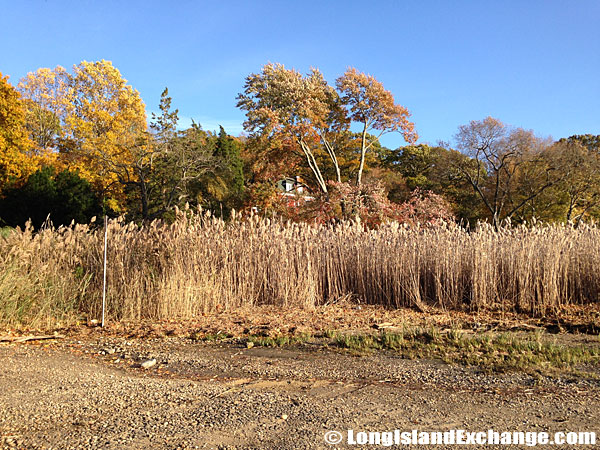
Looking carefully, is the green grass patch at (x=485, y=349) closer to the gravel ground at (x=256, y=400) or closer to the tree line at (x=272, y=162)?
the gravel ground at (x=256, y=400)

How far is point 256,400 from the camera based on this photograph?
3.58m

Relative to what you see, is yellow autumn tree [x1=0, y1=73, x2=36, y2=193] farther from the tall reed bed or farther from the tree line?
the tall reed bed

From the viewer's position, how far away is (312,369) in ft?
14.6

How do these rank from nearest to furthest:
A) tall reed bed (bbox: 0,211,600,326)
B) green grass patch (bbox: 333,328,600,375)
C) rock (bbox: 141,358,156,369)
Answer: green grass patch (bbox: 333,328,600,375)
rock (bbox: 141,358,156,369)
tall reed bed (bbox: 0,211,600,326)

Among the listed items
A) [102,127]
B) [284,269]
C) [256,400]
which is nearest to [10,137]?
[102,127]

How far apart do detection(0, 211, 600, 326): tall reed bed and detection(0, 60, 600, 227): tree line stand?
4.94 meters

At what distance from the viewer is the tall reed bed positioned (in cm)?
716

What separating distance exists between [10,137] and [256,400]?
25.5m

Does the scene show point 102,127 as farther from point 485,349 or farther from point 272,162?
point 485,349

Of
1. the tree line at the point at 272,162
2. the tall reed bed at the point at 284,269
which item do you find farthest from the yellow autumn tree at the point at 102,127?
the tall reed bed at the point at 284,269

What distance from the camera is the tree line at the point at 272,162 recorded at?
19281mm

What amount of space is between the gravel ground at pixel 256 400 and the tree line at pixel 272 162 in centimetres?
929

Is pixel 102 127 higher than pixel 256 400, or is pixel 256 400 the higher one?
pixel 102 127

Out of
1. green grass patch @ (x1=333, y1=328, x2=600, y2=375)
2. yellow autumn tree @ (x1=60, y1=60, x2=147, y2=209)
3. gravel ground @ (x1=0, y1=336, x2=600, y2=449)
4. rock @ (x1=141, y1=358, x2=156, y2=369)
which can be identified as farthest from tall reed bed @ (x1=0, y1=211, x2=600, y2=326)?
yellow autumn tree @ (x1=60, y1=60, x2=147, y2=209)
